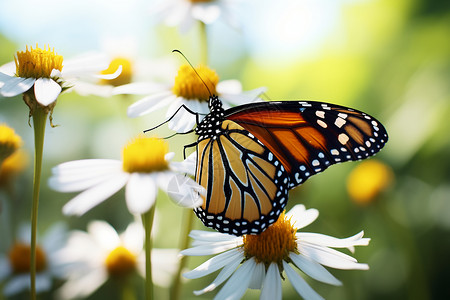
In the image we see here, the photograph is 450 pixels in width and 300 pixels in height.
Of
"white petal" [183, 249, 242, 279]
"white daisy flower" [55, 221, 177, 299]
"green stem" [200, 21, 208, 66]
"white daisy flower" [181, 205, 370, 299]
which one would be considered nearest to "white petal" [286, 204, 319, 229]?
"white daisy flower" [181, 205, 370, 299]

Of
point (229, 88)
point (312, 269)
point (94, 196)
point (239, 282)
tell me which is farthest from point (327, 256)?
point (229, 88)

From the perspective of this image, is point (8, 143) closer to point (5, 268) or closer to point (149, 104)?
point (149, 104)

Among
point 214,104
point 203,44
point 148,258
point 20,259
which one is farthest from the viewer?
point 20,259

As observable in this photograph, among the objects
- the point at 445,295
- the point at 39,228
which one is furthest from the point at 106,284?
the point at 445,295

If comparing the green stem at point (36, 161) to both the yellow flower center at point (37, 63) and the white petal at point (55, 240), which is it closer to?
the yellow flower center at point (37, 63)

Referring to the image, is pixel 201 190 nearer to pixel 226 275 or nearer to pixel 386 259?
pixel 226 275

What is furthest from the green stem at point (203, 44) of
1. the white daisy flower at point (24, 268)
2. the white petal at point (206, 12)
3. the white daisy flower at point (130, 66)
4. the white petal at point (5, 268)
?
the white petal at point (5, 268)
